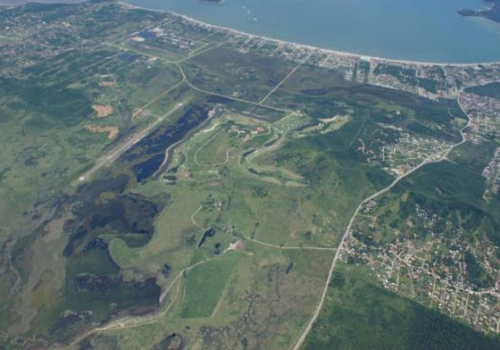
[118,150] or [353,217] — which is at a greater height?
[353,217]

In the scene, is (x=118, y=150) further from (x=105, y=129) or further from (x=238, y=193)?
(x=238, y=193)

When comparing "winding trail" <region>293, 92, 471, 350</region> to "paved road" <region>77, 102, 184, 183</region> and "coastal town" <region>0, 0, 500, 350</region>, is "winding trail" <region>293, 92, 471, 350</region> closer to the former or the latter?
"coastal town" <region>0, 0, 500, 350</region>

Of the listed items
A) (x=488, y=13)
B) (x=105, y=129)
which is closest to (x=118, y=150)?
(x=105, y=129)

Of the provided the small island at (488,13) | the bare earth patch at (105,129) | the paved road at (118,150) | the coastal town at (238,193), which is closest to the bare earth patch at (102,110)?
the coastal town at (238,193)

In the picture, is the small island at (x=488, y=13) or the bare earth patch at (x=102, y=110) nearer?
the bare earth patch at (x=102, y=110)

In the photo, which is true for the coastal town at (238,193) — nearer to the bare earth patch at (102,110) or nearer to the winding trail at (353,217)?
the winding trail at (353,217)

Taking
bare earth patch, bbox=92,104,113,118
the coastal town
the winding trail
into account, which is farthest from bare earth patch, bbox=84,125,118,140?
the winding trail

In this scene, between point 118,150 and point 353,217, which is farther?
point 118,150

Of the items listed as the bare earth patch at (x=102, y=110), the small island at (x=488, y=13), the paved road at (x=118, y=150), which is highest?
the small island at (x=488, y=13)
